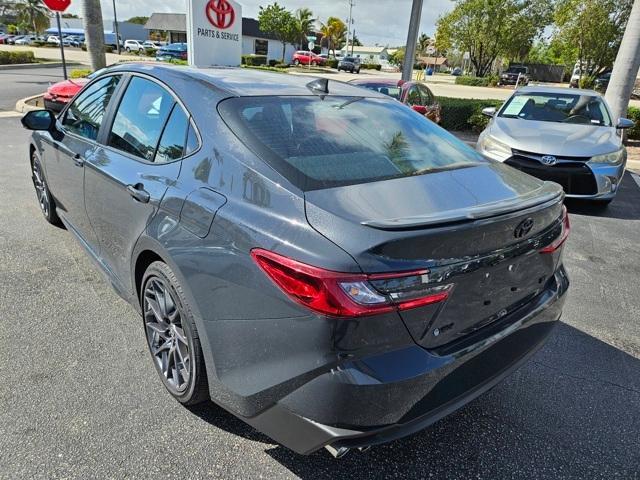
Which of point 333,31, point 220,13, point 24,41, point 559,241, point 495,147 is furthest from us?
point 333,31

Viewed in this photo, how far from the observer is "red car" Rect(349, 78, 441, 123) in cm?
988

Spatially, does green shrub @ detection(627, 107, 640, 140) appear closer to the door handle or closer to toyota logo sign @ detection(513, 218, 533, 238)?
toyota logo sign @ detection(513, 218, 533, 238)

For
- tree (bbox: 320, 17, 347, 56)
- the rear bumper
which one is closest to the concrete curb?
the rear bumper

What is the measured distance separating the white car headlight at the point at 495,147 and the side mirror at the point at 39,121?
17.2 feet

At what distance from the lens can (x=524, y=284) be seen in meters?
2.08

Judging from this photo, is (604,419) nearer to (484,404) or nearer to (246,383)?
(484,404)

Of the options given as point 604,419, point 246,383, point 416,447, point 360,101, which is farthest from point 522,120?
point 246,383

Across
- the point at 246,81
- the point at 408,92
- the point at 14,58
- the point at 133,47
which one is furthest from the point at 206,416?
the point at 133,47

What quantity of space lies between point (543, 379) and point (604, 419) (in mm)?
367

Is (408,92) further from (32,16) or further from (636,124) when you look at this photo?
(32,16)

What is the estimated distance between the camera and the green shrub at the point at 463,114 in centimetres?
1252

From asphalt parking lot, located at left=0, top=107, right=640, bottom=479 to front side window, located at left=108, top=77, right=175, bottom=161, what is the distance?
1176mm

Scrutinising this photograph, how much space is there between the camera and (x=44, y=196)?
14.5ft

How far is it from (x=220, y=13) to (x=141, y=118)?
7368 mm
